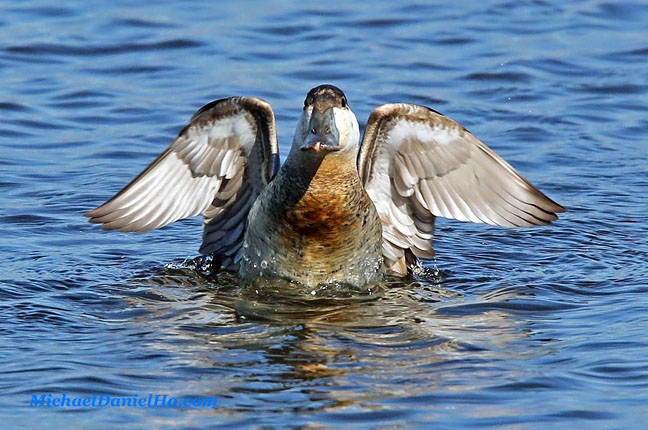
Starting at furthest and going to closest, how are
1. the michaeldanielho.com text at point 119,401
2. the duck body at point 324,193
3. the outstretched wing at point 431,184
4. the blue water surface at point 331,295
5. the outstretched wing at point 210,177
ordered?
the outstretched wing at point 431,184
the outstretched wing at point 210,177
the duck body at point 324,193
the blue water surface at point 331,295
the michaeldanielho.com text at point 119,401

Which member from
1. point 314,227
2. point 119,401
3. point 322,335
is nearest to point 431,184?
point 314,227

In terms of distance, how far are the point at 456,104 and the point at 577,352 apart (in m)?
6.58

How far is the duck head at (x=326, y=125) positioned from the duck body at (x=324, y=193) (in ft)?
0.06

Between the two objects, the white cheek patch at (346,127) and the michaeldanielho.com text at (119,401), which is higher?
the white cheek patch at (346,127)

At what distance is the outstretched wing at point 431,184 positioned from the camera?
8391 millimetres

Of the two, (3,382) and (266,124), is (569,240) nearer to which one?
(266,124)

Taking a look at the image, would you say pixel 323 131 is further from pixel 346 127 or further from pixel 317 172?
pixel 317 172

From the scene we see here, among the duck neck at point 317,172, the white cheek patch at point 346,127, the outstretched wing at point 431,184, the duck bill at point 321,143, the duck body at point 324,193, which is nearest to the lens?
the duck bill at point 321,143

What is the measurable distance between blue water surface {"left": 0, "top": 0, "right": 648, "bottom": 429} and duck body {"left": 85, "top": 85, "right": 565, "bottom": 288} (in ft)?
0.99

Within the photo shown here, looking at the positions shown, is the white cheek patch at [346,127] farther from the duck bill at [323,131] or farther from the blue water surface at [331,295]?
the blue water surface at [331,295]

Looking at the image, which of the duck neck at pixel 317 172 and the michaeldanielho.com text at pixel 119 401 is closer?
the michaeldanielho.com text at pixel 119 401

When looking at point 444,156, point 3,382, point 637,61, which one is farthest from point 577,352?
point 637,61

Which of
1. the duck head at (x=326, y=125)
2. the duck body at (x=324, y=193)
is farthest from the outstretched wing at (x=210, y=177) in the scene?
the duck head at (x=326, y=125)

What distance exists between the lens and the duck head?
7359 mm
